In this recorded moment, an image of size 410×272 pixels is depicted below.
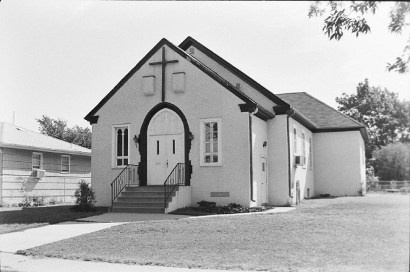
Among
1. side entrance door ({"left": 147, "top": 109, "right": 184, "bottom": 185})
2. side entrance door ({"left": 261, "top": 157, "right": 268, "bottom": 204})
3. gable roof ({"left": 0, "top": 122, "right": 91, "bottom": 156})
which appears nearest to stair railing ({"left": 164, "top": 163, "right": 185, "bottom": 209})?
side entrance door ({"left": 147, "top": 109, "right": 184, "bottom": 185})

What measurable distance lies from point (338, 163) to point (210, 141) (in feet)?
37.3

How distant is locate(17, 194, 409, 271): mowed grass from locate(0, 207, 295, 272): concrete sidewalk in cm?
29

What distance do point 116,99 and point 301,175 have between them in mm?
9578

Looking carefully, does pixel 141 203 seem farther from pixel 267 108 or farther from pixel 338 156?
pixel 338 156

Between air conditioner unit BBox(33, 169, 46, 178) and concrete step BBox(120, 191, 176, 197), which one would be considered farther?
air conditioner unit BBox(33, 169, 46, 178)

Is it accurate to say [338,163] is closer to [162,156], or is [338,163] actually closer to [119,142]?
[162,156]

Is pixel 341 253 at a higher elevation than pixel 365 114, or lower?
lower

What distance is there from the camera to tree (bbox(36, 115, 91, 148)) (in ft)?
125

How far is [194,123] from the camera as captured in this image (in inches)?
656

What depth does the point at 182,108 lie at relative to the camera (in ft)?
55.5

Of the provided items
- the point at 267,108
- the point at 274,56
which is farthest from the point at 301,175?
the point at 274,56

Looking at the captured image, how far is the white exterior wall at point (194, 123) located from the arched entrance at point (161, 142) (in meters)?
0.26

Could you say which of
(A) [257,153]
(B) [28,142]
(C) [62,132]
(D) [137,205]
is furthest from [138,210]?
(C) [62,132]

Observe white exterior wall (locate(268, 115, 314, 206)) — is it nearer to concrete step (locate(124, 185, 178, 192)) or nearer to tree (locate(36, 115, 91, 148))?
concrete step (locate(124, 185, 178, 192))
